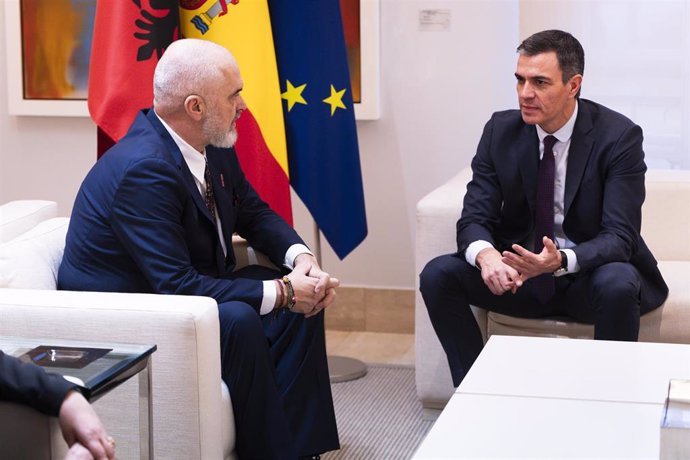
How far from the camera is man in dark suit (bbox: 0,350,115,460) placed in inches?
78.6

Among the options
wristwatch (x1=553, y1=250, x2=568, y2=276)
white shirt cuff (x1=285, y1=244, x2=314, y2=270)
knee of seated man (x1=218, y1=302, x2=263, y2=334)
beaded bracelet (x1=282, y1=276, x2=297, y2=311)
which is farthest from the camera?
wristwatch (x1=553, y1=250, x2=568, y2=276)

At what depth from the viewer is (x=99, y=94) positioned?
12.9 feet

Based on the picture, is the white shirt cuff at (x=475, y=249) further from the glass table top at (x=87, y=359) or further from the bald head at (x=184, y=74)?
the glass table top at (x=87, y=359)

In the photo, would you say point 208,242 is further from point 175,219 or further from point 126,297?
point 126,297

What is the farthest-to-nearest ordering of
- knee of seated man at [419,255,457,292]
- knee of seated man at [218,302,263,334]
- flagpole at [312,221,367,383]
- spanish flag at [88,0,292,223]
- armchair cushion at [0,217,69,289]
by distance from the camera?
flagpole at [312,221,367,383]
spanish flag at [88,0,292,223]
knee of seated man at [419,255,457,292]
armchair cushion at [0,217,69,289]
knee of seated man at [218,302,263,334]

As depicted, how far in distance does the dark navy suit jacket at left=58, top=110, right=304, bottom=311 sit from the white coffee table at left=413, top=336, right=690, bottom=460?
2.49 feet

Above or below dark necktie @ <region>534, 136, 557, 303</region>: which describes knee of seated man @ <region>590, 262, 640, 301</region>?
below

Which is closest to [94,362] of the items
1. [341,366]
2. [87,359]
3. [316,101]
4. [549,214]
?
[87,359]

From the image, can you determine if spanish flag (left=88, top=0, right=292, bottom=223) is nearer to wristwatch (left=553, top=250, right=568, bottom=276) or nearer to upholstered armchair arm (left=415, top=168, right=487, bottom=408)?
upholstered armchair arm (left=415, top=168, right=487, bottom=408)

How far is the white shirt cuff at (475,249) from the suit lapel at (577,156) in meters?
0.30

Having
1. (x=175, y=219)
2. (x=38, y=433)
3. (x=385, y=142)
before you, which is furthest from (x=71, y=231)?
(x=385, y=142)

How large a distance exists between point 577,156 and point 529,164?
0.51 ft

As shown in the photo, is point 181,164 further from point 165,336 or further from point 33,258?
point 165,336

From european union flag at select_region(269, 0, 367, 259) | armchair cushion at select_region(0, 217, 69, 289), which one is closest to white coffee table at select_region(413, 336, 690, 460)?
armchair cushion at select_region(0, 217, 69, 289)
